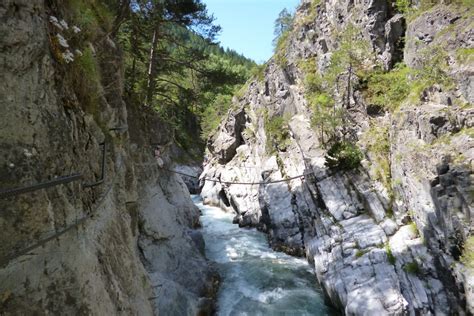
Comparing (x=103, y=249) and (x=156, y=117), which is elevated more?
(x=156, y=117)

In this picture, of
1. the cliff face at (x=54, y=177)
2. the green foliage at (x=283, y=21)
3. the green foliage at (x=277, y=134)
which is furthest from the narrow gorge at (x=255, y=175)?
the green foliage at (x=283, y=21)

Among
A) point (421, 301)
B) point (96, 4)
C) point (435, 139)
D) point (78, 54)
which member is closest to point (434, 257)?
point (421, 301)

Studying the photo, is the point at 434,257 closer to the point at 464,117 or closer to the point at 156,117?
the point at 464,117

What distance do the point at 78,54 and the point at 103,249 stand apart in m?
3.38

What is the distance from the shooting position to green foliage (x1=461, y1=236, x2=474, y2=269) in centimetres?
742

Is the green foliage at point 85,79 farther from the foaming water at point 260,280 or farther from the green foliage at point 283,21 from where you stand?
the green foliage at point 283,21

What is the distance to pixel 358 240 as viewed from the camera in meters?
11.3

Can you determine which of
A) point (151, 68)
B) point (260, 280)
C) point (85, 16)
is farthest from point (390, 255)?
point (151, 68)

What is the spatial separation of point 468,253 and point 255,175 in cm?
1735

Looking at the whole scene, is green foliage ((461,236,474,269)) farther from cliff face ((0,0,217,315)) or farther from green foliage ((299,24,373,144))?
green foliage ((299,24,373,144))

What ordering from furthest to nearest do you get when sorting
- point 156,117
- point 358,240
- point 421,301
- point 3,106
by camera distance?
point 156,117 < point 358,240 < point 421,301 < point 3,106

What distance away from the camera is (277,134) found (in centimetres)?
2164

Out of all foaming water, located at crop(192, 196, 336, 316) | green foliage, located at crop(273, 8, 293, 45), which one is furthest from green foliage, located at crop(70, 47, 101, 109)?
green foliage, located at crop(273, 8, 293, 45)

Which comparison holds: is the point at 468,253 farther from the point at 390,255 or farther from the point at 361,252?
the point at 361,252
